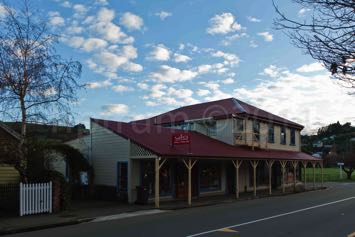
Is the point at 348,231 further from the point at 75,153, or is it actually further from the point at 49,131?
the point at 75,153

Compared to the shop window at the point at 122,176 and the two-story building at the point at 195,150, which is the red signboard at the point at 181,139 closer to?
the two-story building at the point at 195,150

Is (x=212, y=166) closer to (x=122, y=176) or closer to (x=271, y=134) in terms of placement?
(x=122, y=176)

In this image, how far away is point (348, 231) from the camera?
1249 cm

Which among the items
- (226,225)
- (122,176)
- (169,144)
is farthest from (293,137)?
(226,225)

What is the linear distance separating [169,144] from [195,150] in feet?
4.90

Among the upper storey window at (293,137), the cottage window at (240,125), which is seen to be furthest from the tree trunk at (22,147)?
the upper storey window at (293,137)

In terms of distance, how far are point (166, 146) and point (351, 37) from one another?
16722 mm

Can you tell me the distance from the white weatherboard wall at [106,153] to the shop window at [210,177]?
6173mm

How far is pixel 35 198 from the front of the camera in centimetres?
A: 1712

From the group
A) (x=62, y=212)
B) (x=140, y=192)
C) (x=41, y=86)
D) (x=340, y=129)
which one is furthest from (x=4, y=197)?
(x=340, y=129)

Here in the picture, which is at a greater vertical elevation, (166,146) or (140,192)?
(166,146)

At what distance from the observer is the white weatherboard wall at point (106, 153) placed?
934 inches

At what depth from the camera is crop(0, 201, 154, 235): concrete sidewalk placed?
46.3 feet

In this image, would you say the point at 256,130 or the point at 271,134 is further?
the point at 271,134
